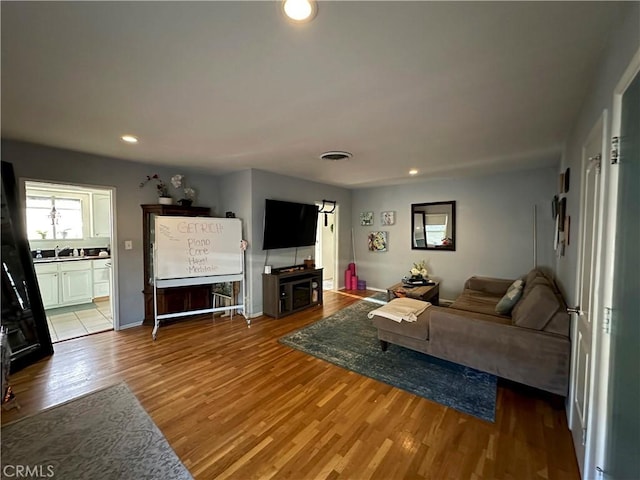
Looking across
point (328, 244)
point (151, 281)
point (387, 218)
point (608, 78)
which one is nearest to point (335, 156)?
point (608, 78)

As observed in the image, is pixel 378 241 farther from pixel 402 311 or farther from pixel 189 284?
pixel 189 284

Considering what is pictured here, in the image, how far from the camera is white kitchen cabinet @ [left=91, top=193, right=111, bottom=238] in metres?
5.48

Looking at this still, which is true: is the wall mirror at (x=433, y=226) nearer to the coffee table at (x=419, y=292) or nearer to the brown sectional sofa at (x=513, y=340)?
the coffee table at (x=419, y=292)

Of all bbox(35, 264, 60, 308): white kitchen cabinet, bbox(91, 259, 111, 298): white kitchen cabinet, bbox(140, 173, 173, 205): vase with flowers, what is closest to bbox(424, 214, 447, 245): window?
bbox(140, 173, 173, 205): vase with flowers

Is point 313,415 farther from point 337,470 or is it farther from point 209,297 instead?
point 209,297

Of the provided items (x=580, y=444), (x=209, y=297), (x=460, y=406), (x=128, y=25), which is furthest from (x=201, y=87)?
(x=209, y=297)

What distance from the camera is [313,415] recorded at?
2.05m

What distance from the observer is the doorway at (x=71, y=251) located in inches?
177

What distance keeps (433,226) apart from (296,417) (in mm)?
4467

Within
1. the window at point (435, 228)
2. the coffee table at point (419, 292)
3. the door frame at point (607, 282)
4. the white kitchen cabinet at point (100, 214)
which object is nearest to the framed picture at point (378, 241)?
the window at point (435, 228)

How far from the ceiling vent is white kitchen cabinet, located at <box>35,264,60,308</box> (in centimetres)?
503

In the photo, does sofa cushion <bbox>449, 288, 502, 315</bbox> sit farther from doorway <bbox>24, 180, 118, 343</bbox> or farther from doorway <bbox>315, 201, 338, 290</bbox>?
doorway <bbox>24, 180, 118, 343</bbox>

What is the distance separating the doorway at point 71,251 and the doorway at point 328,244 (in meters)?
4.01

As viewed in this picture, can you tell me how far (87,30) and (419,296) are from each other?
412 centimetres
